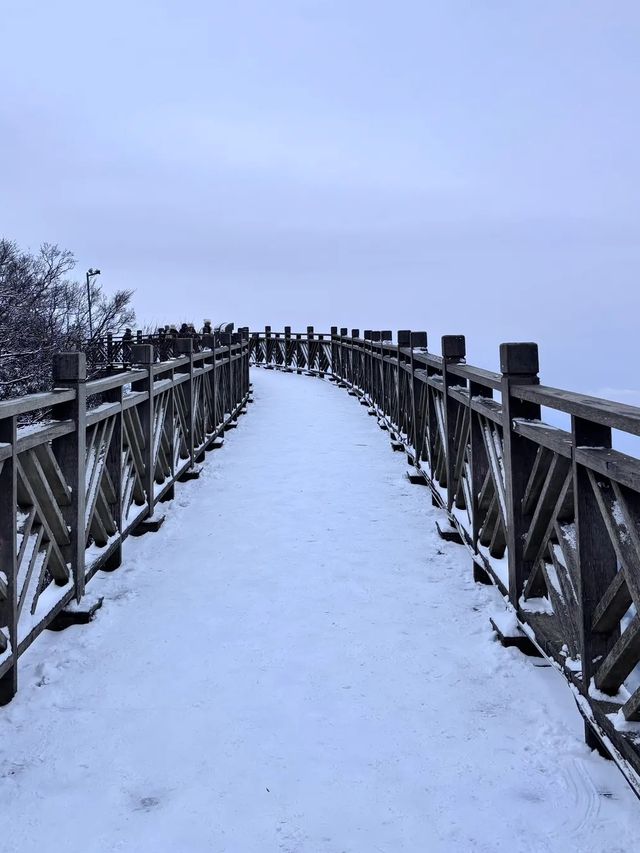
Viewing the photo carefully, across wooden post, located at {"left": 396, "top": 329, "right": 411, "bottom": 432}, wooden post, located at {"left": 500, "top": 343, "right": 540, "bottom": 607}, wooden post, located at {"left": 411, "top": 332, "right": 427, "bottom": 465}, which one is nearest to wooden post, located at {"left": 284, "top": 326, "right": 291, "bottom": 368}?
wooden post, located at {"left": 396, "top": 329, "right": 411, "bottom": 432}

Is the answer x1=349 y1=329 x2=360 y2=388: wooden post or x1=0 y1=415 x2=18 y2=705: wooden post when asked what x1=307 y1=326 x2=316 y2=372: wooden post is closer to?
x1=349 y1=329 x2=360 y2=388: wooden post

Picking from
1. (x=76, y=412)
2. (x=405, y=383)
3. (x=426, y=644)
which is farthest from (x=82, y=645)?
(x=405, y=383)

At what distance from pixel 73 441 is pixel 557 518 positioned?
2581 mm

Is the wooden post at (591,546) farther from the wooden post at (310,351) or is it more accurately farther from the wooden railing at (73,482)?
the wooden post at (310,351)

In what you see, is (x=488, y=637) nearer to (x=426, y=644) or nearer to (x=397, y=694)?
(x=426, y=644)

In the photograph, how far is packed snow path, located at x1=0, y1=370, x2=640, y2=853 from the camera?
7.39 ft

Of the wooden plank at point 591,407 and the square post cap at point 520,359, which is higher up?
the square post cap at point 520,359

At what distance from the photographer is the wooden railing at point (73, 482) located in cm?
292

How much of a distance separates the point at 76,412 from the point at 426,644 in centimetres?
232

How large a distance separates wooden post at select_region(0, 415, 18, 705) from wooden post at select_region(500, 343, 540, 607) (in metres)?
2.31

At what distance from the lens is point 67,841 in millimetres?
2201

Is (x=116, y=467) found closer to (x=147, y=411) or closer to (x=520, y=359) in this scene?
(x=147, y=411)

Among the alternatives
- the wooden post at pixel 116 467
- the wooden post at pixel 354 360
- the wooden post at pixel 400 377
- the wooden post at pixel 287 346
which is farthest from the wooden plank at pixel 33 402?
the wooden post at pixel 287 346

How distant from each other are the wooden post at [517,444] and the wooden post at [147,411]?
3.22 m
